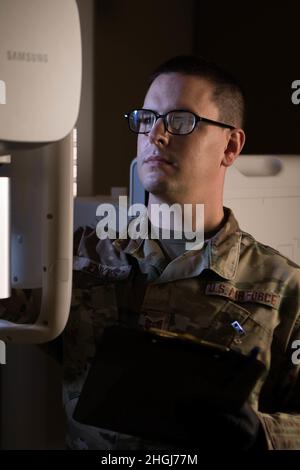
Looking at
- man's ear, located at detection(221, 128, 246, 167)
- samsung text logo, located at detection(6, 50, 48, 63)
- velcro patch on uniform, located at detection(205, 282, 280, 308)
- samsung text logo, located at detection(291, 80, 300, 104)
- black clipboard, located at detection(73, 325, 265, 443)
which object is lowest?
black clipboard, located at detection(73, 325, 265, 443)

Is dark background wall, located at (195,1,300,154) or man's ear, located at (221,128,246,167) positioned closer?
man's ear, located at (221,128,246,167)

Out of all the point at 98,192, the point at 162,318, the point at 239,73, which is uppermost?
the point at 239,73

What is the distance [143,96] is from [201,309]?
385 mm

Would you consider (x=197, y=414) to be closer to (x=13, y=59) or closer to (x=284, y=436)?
(x=284, y=436)

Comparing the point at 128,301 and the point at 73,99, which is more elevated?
the point at 73,99

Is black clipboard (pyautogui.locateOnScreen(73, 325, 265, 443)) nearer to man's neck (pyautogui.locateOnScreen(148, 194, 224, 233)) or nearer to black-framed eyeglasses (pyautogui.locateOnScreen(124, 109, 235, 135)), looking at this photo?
man's neck (pyautogui.locateOnScreen(148, 194, 224, 233))

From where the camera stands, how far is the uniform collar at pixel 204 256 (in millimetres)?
907

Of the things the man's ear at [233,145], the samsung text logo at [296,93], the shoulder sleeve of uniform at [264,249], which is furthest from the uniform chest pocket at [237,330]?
the samsung text logo at [296,93]

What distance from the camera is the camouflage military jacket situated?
2.86ft

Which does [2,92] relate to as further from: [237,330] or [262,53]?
[262,53]

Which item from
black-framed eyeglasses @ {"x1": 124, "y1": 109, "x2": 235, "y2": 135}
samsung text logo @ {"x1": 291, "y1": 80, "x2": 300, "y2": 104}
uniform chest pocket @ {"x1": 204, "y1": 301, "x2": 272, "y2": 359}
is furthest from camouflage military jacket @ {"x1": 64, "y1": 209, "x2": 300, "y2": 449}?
samsung text logo @ {"x1": 291, "y1": 80, "x2": 300, "y2": 104}

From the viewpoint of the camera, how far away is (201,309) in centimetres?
89

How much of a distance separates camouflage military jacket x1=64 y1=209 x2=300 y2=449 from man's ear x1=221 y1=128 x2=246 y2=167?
95 millimetres
